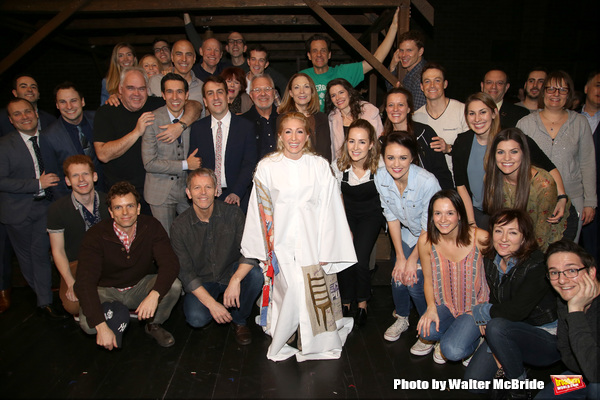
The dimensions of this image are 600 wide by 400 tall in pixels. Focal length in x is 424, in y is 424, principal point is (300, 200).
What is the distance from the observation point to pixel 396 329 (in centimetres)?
326

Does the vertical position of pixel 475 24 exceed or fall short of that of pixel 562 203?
it exceeds it

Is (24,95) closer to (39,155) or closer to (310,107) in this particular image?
(39,155)

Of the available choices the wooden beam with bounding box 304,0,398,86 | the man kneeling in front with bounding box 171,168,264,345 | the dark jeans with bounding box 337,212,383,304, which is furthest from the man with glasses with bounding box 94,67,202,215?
the wooden beam with bounding box 304,0,398,86

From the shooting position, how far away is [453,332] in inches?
107

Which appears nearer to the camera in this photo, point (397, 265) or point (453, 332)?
point (453, 332)

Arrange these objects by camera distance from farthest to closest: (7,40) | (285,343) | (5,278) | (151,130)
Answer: (7,40), (5,278), (151,130), (285,343)

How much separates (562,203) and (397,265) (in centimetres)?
125

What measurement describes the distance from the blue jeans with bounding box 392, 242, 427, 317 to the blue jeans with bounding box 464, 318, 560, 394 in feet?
2.14

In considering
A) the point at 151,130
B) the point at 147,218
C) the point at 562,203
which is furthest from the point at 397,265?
the point at 151,130

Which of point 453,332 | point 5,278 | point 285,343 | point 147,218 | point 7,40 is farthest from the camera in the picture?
point 7,40

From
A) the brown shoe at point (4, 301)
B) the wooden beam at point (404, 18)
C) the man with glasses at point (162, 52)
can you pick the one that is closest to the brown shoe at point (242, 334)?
the brown shoe at point (4, 301)

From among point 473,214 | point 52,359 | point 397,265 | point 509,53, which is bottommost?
point 52,359

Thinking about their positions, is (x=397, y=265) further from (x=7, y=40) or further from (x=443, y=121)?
(x=7, y=40)

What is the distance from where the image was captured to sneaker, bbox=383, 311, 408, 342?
10.5 feet
